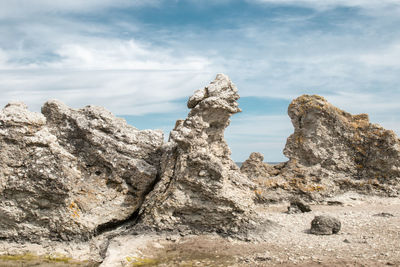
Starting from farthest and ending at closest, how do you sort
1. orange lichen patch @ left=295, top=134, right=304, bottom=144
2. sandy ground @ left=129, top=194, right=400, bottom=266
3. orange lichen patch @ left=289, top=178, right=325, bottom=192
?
orange lichen patch @ left=295, top=134, right=304, bottom=144 → orange lichen patch @ left=289, top=178, right=325, bottom=192 → sandy ground @ left=129, top=194, right=400, bottom=266

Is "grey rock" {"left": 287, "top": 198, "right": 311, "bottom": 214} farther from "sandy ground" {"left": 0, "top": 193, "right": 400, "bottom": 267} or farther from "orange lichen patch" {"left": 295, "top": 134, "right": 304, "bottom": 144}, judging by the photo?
"orange lichen patch" {"left": 295, "top": 134, "right": 304, "bottom": 144}

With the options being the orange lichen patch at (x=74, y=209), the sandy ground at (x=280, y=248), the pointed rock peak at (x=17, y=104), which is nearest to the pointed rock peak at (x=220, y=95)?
Result: the sandy ground at (x=280, y=248)

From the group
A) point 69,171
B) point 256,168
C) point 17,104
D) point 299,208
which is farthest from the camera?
point 256,168

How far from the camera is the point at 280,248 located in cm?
1384

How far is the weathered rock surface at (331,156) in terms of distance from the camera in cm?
2239

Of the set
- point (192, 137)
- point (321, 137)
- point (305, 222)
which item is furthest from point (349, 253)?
point (321, 137)

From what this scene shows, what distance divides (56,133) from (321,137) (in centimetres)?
1472

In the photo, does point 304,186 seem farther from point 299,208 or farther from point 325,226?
point 325,226

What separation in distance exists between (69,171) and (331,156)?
1508 centimetres

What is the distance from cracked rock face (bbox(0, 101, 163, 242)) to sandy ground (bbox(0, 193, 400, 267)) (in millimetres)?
1648

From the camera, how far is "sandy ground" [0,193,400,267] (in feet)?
40.9

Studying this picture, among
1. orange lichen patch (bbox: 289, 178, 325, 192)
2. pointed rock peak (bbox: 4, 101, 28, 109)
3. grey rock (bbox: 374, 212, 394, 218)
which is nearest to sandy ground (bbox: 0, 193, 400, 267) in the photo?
grey rock (bbox: 374, 212, 394, 218)

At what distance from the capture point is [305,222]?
56.4 feet

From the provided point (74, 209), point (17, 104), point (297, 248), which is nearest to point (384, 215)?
point (297, 248)
